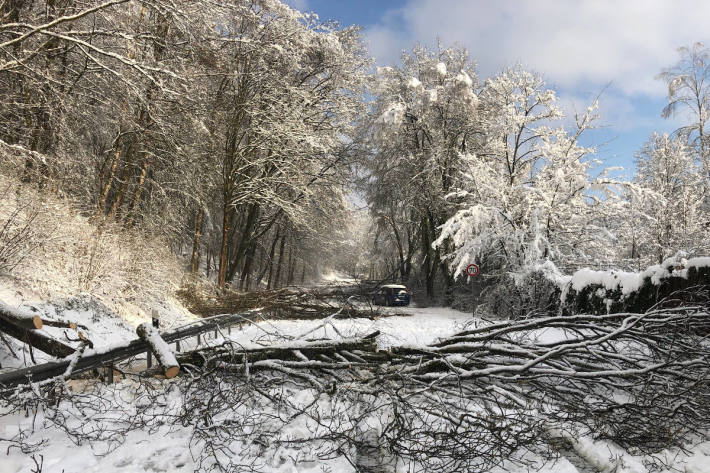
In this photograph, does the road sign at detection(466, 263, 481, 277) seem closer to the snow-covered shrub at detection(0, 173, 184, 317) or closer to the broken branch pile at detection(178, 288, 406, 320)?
the broken branch pile at detection(178, 288, 406, 320)

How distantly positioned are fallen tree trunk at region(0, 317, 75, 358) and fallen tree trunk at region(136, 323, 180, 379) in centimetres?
98

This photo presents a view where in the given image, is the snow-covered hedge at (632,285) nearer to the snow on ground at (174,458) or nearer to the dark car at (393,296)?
the snow on ground at (174,458)

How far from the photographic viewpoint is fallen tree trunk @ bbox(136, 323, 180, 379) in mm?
4484

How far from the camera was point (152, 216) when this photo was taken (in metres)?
16.4

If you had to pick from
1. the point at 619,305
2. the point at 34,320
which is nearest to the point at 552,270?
the point at 619,305

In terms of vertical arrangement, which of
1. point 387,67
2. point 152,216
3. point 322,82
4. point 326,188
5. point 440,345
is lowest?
point 440,345

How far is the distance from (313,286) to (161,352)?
34.3 ft

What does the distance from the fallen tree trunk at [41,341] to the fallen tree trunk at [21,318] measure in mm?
94

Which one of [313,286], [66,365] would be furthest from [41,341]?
[313,286]

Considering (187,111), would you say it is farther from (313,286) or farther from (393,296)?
(393,296)

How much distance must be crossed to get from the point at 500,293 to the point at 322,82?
14.1 meters

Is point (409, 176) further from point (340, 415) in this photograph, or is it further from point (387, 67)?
point (340, 415)

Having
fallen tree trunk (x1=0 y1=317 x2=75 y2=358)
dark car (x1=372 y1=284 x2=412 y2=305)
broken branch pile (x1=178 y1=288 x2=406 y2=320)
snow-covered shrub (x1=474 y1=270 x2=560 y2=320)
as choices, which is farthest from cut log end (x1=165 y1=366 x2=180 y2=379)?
dark car (x1=372 y1=284 x2=412 y2=305)

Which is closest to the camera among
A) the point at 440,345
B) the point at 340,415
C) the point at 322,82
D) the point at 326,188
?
the point at 340,415
